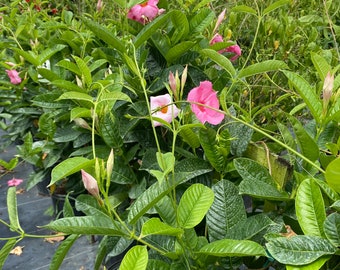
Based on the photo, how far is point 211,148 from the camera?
91 cm

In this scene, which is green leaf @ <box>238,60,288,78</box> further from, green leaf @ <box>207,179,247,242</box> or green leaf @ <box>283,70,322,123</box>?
green leaf @ <box>207,179,247,242</box>

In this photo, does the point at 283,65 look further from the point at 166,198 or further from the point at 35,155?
the point at 35,155

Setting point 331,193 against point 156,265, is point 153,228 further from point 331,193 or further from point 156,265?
point 331,193

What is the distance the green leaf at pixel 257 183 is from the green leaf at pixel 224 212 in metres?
0.04

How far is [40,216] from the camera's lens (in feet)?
8.29

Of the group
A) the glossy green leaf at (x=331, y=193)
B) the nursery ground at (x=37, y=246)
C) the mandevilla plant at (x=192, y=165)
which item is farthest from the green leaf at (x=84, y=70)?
the nursery ground at (x=37, y=246)

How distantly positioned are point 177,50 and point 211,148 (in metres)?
0.35

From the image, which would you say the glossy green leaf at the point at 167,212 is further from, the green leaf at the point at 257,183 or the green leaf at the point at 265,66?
the green leaf at the point at 265,66

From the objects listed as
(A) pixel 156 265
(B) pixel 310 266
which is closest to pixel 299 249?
(B) pixel 310 266

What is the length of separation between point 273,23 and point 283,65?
1.35 metres

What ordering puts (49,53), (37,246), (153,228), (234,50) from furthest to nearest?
(37,246) → (49,53) → (234,50) → (153,228)

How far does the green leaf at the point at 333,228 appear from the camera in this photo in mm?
585

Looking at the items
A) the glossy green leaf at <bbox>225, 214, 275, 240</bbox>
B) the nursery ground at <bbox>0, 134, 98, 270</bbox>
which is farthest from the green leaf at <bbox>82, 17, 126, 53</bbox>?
the nursery ground at <bbox>0, 134, 98, 270</bbox>

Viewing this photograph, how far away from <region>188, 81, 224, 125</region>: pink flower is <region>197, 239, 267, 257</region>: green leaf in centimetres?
32
